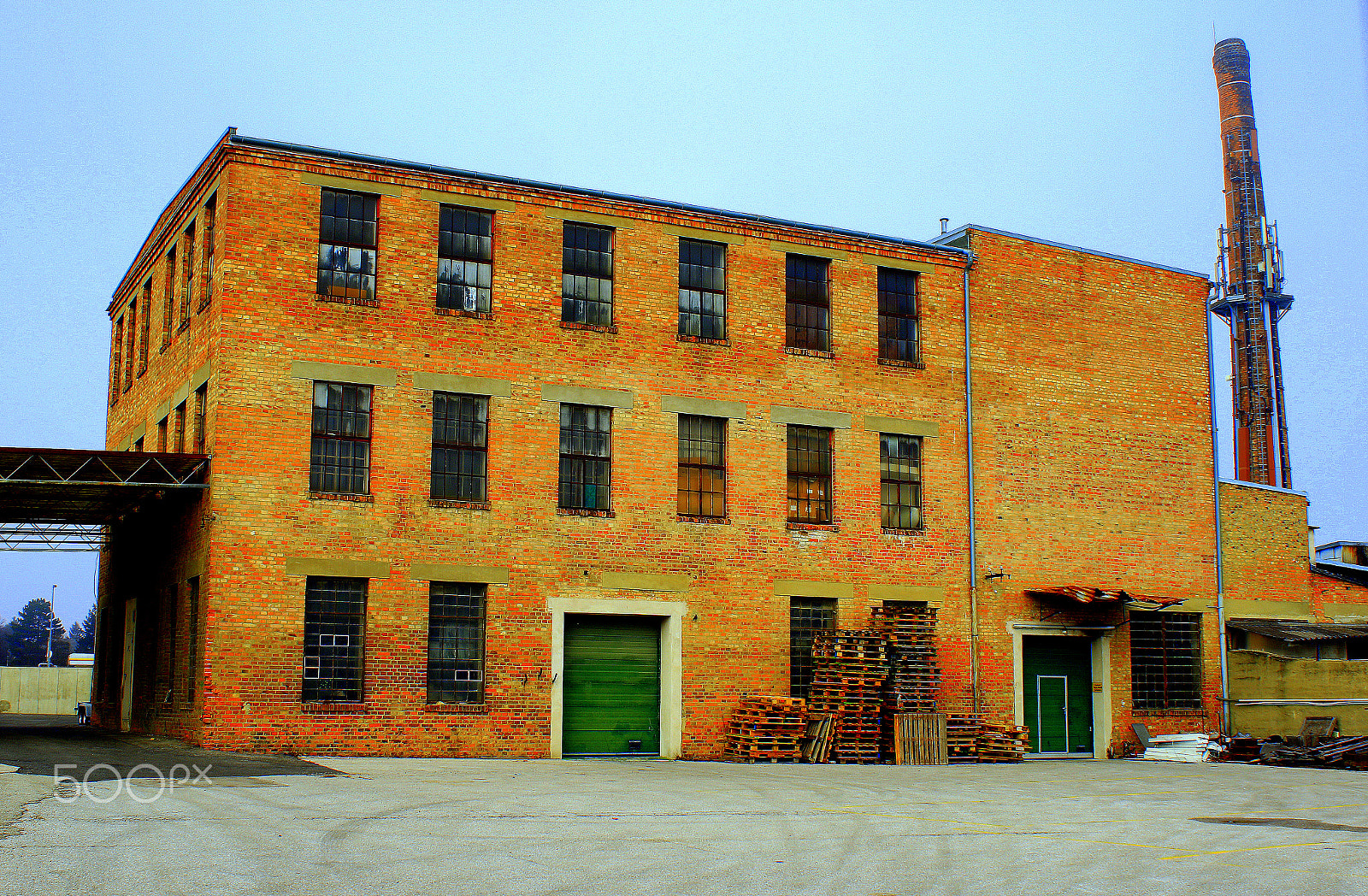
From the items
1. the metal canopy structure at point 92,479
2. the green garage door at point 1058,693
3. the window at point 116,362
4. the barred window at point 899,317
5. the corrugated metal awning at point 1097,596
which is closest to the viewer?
the metal canopy structure at point 92,479

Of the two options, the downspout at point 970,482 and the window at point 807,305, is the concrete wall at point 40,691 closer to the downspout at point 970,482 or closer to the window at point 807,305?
the window at point 807,305

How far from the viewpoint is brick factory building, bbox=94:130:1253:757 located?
23000 mm

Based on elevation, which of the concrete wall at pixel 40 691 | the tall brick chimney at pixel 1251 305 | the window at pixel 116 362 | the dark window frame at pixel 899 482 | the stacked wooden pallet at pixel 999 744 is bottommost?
the concrete wall at pixel 40 691

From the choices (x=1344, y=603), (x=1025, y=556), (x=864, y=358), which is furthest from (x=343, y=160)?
(x=1344, y=603)

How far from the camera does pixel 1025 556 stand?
29.2m

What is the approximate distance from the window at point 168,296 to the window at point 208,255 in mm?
3080

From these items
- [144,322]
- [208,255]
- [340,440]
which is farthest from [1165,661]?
[144,322]

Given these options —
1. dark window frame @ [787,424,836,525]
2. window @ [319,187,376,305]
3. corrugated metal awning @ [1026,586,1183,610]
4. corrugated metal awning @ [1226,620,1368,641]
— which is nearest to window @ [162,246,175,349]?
window @ [319,187,376,305]

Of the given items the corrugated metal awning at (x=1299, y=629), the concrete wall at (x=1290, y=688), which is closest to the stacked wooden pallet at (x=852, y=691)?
the concrete wall at (x=1290, y=688)

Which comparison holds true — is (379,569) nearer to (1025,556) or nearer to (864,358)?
(864,358)

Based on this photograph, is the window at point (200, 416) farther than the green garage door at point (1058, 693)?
No

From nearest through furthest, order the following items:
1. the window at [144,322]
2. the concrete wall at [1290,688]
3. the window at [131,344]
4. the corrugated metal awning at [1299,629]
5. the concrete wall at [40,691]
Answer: the window at [144,322], the concrete wall at [1290,688], the corrugated metal awning at [1299,629], the window at [131,344], the concrete wall at [40,691]

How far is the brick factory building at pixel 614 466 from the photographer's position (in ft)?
75.5

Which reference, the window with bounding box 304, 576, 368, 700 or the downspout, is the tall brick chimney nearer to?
the downspout
